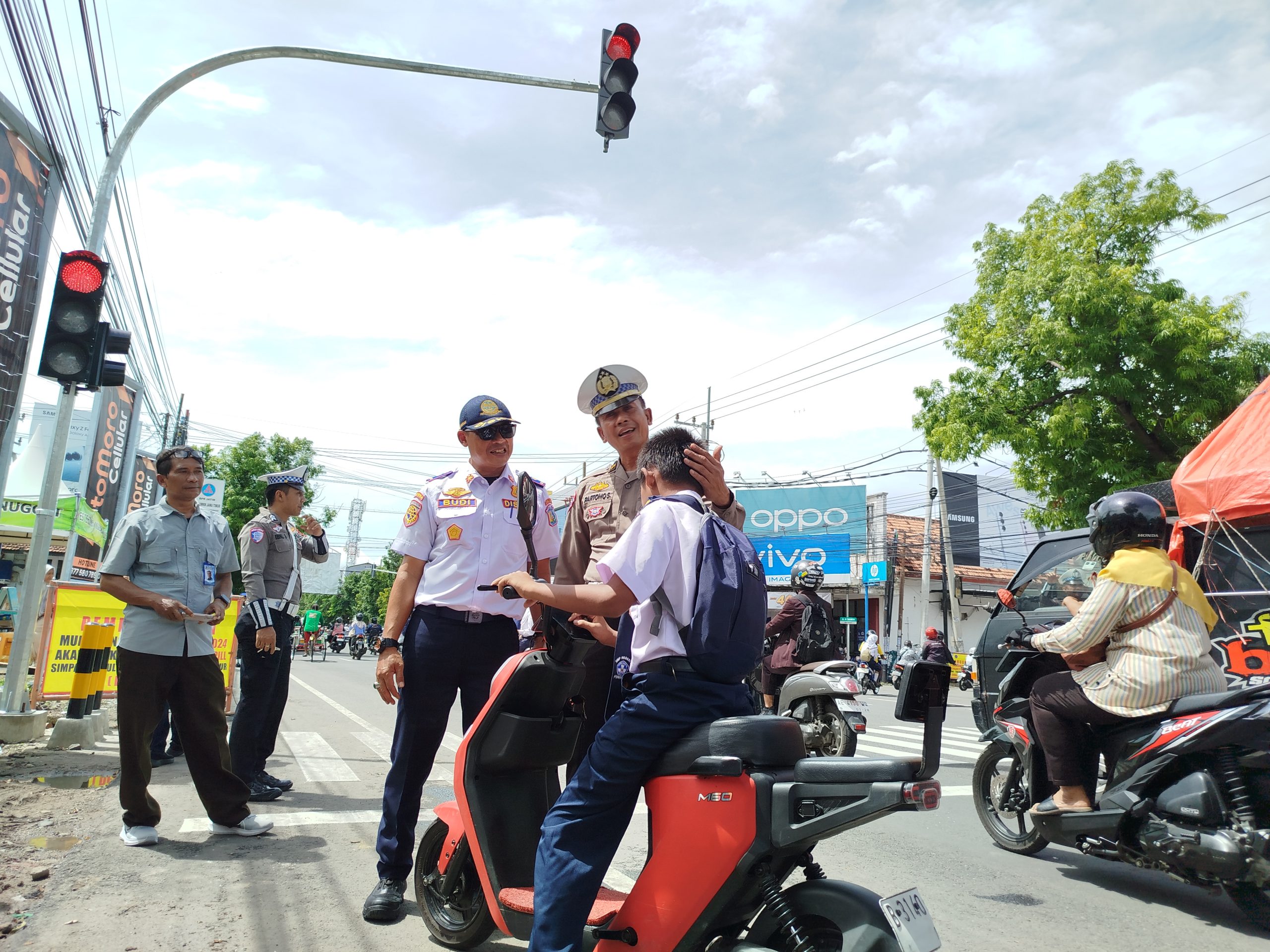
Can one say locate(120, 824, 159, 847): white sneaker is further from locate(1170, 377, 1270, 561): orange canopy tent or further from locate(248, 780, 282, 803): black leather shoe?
locate(1170, 377, 1270, 561): orange canopy tent

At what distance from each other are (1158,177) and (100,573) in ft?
53.2

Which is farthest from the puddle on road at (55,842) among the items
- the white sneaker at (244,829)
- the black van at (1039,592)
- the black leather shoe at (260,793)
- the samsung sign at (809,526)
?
the samsung sign at (809,526)

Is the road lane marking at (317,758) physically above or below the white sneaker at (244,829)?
below

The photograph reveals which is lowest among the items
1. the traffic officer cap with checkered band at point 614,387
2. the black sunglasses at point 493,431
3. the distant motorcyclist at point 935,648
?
the distant motorcyclist at point 935,648

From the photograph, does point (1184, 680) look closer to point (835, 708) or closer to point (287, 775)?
point (835, 708)

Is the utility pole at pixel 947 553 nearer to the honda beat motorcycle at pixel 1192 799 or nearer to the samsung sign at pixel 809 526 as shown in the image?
the samsung sign at pixel 809 526

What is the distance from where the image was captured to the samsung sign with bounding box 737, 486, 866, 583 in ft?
106

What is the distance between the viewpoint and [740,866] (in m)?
2.15

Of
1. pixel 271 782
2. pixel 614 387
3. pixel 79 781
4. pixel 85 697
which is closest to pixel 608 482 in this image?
pixel 614 387

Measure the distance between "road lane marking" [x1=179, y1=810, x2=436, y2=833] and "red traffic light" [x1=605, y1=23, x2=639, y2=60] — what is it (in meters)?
5.59

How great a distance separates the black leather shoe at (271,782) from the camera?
5.39 metres

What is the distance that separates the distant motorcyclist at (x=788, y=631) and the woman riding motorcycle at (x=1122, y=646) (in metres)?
3.39

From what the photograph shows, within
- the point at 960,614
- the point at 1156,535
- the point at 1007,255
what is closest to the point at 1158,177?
the point at 1007,255

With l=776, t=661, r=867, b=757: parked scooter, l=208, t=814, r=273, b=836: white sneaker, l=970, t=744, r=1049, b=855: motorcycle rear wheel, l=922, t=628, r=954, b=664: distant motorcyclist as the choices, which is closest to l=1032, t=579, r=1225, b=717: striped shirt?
l=970, t=744, r=1049, b=855: motorcycle rear wheel
